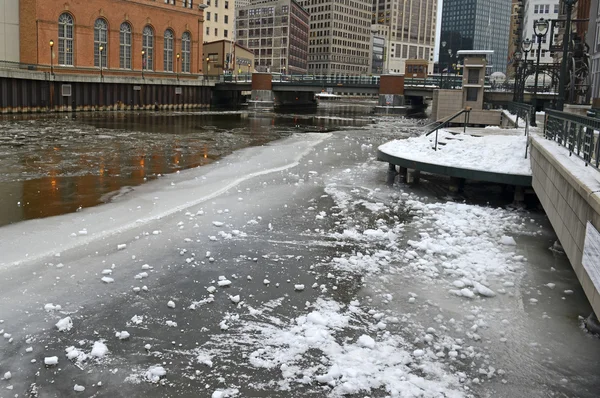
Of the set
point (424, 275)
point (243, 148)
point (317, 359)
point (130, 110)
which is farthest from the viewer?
point (130, 110)

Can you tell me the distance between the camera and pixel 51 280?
32.5 ft

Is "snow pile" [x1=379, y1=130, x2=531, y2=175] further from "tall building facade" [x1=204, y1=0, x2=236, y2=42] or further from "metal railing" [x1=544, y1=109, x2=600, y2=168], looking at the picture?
"tall building facade" [x1=204, y1=0, x2=236, y2=42]

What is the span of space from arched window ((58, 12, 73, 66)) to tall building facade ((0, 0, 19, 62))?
471cm

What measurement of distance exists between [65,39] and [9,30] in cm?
616

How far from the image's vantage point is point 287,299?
9555 mm

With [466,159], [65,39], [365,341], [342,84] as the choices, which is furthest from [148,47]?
[365,341]

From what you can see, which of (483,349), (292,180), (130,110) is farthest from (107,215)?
(130,110)

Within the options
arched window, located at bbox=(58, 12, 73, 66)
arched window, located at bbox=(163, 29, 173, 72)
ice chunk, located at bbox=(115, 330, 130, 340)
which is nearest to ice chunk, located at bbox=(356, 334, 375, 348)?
ice chunk, located at bbox=(115, 330, 130, 340)

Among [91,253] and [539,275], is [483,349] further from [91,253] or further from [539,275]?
[91,253]

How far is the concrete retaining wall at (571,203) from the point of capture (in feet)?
25.4

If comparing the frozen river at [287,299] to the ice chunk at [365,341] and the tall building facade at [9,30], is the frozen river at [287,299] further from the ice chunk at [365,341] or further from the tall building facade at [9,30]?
the tall building facade at [9,30]

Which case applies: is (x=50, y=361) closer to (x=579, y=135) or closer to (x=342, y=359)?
(x=342, y=359)

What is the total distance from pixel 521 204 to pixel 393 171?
18.2ft

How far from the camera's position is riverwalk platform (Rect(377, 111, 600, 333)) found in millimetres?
7940
